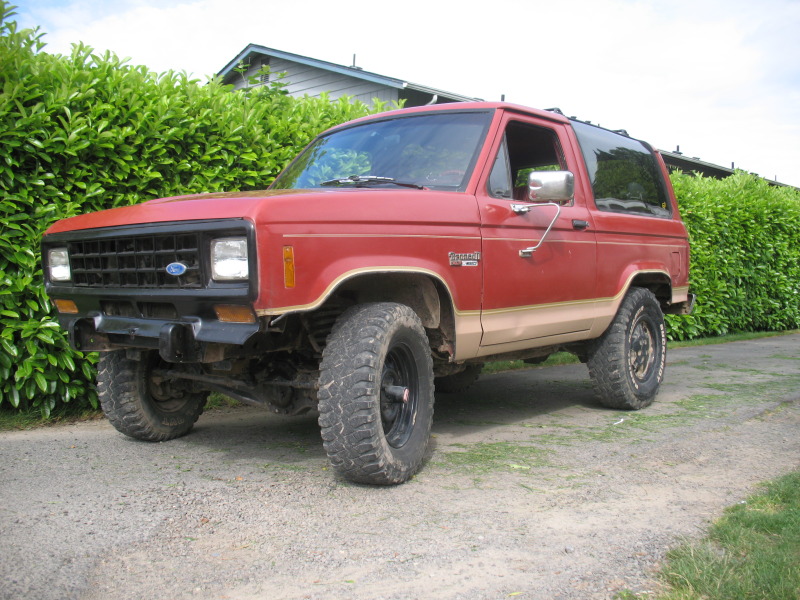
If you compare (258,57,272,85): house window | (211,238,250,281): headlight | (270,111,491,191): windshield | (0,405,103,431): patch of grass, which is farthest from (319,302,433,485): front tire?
(258,57,272,85): house window

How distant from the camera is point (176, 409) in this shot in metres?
4.83

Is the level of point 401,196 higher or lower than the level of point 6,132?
lower

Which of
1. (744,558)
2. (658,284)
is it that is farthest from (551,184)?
(658,284)

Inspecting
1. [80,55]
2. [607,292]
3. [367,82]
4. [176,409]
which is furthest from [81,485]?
[367,82]

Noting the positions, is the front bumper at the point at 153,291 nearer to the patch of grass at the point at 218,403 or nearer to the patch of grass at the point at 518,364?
the patch of grass at the point at 218,403

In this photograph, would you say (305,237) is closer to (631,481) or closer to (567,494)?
(567,494)

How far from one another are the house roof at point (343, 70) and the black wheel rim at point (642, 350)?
9.55 m

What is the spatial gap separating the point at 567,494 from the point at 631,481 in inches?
17.5

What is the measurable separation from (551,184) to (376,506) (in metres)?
2.14

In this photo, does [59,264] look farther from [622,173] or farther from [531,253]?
[622,173]

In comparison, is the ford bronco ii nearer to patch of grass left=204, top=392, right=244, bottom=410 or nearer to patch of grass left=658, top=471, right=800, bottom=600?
patch of grass left=204, top=392, right=244, bottom=410

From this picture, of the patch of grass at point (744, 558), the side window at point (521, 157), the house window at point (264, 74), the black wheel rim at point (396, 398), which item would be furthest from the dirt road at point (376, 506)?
the house window at point (264, 74)

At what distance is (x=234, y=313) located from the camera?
11.0ft

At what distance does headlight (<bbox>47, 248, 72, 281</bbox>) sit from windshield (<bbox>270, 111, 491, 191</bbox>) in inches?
60.7
